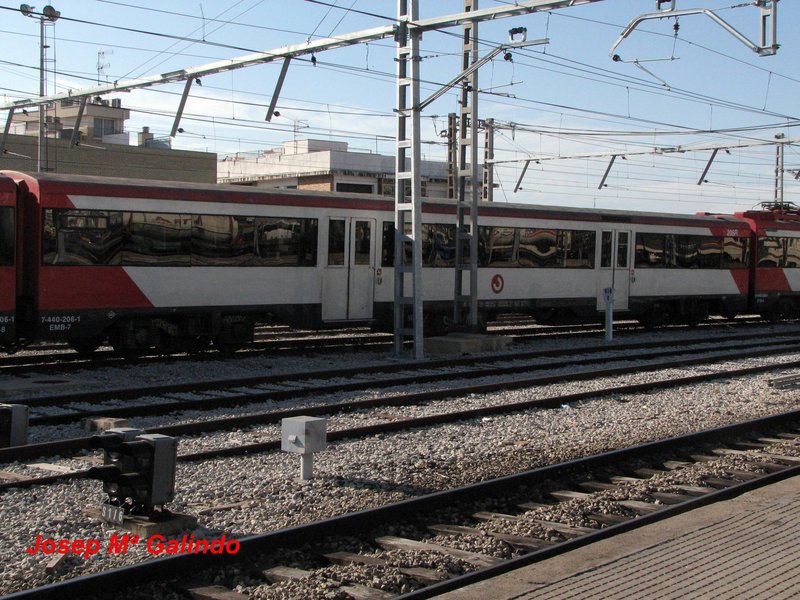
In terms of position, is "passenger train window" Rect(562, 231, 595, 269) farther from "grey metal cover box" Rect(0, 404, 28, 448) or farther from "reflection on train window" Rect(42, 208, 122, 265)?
"grey metal cover box" Rect(0, 404, 28, 448)

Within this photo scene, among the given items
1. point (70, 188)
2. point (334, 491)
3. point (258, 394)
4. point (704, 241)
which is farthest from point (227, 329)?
point (704, 241)

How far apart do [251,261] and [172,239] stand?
155 centimetres

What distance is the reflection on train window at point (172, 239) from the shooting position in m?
14.3

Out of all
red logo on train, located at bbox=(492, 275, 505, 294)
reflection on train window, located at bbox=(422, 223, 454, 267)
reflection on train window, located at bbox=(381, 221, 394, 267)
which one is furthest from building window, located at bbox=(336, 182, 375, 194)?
reflection on train window, located at bbox=(381, 221, 394, 267)

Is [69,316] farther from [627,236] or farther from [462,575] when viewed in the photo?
[627,236]

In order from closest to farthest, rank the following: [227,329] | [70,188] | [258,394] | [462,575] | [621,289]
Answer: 1. [462,575]
2. [258,394]
3. [70,188]
4. [227,329]
5. [621,289]

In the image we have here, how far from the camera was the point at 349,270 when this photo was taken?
1767 cm

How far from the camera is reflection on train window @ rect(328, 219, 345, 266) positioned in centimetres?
1738

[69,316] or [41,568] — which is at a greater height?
[69,316]

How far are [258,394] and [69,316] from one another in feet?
14.1

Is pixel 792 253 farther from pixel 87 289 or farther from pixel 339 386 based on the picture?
pixel 87 289

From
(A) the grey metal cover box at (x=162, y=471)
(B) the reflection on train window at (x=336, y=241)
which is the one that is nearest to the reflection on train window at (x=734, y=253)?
(B) the reflection on train window at (x=336, y=241)

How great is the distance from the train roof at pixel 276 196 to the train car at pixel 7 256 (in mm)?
424

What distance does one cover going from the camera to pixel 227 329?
16391mm
